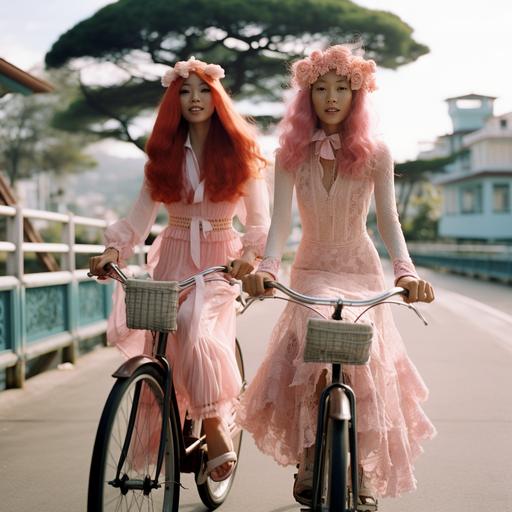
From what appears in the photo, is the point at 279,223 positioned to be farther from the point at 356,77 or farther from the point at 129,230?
the point at 129,230

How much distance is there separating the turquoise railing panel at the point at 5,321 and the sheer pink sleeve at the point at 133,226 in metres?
3.12

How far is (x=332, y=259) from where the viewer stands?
3.57m

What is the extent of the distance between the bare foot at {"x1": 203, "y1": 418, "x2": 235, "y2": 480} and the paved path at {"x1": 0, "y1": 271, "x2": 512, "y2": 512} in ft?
1.72

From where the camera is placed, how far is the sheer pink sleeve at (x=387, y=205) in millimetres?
3479

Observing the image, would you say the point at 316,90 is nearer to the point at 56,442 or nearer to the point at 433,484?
the point at 433,484

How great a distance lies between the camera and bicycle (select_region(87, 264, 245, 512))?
9.70 ft

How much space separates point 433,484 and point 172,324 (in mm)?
2042

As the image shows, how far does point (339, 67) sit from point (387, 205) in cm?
57

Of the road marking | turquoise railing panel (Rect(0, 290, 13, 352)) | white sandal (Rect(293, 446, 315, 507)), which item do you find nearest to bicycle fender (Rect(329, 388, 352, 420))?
white sandal (Rect(293, 446, 315, 507))

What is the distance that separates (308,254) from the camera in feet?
11.9

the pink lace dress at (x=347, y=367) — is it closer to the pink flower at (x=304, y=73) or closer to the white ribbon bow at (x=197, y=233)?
the pink flower at (x=304, y=73)

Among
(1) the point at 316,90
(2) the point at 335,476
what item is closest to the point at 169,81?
(1) the point at 316,90

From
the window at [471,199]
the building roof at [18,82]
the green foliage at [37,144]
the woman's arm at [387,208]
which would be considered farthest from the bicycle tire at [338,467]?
the green foliage at [37,144]

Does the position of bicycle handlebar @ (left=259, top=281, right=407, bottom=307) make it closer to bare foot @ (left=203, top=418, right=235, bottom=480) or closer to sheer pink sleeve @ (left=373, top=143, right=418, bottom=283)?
sheer pink sleeve @ (left=373, top=143, right=418, bottom=283)
